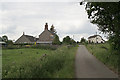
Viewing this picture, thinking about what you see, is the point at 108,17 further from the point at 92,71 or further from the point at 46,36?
the point at 46,36

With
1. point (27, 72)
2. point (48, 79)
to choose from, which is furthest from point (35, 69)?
point (48, 79)

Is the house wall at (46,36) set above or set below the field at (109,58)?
above

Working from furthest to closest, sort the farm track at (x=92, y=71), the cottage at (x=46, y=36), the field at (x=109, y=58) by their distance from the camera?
the cottage at (x=46, y=36) → the field at (x=109, y=58) → the farm track at (x=92, y=71)

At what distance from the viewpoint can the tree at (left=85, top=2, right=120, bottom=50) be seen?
29.4 feet

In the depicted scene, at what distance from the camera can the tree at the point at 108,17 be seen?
8970 millimetres

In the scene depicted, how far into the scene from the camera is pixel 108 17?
37.1 feet

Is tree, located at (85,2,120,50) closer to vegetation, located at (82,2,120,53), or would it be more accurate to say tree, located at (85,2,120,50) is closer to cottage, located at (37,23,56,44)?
vegetation, located at (82,2,120,53)

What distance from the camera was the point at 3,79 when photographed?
6836mm

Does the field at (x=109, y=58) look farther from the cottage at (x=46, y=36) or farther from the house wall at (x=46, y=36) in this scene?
the house wall at (x=46, y=36)

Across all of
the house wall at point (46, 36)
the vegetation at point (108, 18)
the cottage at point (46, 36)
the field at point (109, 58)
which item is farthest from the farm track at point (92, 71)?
the house wall at point (46, 36)

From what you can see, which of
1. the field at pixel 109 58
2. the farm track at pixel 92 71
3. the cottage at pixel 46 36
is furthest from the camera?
the cottage at pixel 46 36

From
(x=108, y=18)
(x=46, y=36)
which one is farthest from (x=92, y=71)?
(x=46, y=36)

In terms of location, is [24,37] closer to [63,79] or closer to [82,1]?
[82,1]

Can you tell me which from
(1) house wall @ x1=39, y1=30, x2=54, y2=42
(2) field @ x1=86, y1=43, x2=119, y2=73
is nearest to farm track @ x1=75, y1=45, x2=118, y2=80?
(2) field @ x1=86, y1=43, x2=119, y2=73
